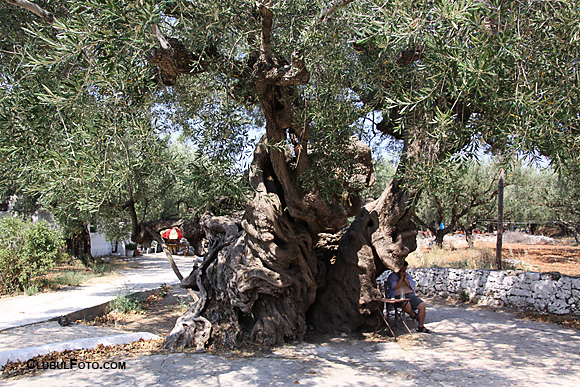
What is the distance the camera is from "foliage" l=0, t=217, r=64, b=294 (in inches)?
466

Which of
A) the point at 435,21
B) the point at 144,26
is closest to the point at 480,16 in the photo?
the point at 435,21

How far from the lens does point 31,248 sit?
1230 cm

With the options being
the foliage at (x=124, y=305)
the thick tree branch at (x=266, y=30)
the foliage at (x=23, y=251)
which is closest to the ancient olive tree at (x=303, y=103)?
the thick tree branch at (x=266, y=30)

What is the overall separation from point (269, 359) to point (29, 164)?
4617mm

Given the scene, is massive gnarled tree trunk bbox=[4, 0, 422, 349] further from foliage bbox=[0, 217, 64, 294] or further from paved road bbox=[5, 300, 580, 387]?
foliage bbox=[0, 217, 64, 294]

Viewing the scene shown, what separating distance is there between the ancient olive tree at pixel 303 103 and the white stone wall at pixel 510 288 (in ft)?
13.9

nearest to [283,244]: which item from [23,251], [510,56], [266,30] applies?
[266,30]

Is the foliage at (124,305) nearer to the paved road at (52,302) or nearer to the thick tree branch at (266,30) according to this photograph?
the paved road at (52,302)

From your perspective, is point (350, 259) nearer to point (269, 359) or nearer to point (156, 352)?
point (269, 359)

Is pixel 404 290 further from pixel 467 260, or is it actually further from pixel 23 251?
pixel 23 251

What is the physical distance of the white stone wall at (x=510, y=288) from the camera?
9562 mm

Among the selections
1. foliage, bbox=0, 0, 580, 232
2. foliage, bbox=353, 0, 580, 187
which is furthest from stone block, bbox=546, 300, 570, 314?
foliage, bbox=353, 0, 580, 187

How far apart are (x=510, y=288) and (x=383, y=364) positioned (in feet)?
20.6

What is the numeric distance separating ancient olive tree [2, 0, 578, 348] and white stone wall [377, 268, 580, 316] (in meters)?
4.24
